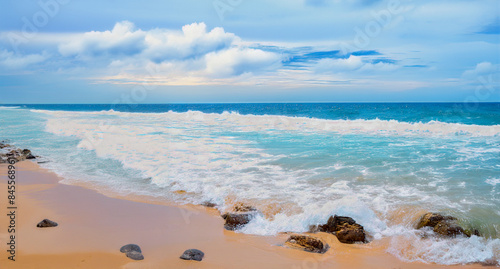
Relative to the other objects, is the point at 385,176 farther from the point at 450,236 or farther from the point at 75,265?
the point at 75,265

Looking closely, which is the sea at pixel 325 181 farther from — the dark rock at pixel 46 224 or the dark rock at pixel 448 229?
the dark rock at pixel 46 224

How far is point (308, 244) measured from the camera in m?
5.10

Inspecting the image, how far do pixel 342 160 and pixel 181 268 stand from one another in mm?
8089

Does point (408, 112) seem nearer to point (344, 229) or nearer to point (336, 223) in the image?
point (336, 223)

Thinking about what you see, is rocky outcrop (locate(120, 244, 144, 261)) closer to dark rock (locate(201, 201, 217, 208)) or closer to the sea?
the sea

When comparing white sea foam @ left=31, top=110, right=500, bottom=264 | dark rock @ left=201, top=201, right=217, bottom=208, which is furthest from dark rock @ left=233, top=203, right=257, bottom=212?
dark rock @ left=201, top=201, right=217, bottom=208

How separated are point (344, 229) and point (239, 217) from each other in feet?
6.25

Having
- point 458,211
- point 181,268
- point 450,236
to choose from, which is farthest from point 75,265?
point 458,211

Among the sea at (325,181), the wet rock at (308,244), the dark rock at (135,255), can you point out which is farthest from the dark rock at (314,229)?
the dark rock at (135,255)

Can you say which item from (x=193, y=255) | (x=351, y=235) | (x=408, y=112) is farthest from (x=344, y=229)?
(x=408, y=112)

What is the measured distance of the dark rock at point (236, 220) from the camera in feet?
19.9

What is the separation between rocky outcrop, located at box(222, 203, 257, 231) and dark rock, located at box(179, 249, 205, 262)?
48.7 inches

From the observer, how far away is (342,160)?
37.3 ft

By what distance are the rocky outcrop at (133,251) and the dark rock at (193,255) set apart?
23.7 inches
